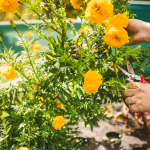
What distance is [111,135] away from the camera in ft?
6.16

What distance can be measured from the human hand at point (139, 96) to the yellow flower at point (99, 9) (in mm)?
418

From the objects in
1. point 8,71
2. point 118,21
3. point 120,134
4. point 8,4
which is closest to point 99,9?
point 118,21

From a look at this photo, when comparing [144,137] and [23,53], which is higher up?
[23,53]

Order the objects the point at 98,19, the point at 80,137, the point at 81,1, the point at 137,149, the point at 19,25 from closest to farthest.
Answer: the point at 98,19 < the point at 81,1 < the point at 137,149 < the point at 80,137 < the point at 19,25

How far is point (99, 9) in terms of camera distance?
0.70m

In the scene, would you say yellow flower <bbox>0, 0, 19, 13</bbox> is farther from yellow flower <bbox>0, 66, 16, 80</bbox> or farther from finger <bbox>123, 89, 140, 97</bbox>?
finger <bbox>123, 89, 140, 97</bbox>

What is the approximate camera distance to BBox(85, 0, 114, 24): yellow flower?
2.23 feet

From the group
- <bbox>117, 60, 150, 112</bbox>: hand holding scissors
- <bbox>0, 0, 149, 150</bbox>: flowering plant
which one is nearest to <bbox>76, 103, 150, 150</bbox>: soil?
<bbox>0, 0, 149, 150</bbox>: flowering plant

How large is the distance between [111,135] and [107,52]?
132 centimetres

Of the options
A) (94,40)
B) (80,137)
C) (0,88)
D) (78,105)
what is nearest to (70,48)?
(94,40)

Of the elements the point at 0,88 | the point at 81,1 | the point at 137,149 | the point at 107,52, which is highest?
the point at 81,1

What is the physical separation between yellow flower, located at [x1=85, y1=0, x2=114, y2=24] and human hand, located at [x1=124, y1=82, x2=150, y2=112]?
0.42 metres

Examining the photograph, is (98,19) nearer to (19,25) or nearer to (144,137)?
(144,137)

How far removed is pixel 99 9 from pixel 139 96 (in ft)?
1.75
